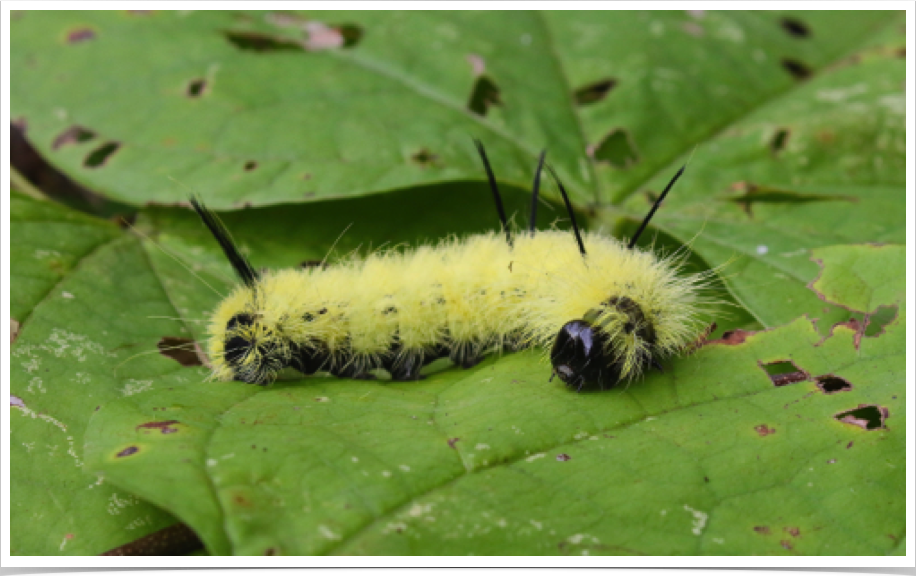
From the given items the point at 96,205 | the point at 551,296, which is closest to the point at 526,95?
the point at 551,296

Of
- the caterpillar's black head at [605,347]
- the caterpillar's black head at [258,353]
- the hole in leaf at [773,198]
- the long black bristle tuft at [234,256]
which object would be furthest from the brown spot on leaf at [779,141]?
the long black bristle tuft at [234,256]

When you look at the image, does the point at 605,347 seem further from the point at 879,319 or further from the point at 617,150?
the point at 617,150

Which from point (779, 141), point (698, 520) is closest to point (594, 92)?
point (779, 141)

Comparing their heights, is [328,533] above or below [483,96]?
below

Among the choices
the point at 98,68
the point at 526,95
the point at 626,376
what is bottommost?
the point at 626,376

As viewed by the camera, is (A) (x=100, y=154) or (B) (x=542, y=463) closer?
(B) (x=542, y=463)

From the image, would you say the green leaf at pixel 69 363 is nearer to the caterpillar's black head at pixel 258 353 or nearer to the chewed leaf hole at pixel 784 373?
the caterpillar's black head at pixel 258 353

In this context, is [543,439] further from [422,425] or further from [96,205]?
[96,205]

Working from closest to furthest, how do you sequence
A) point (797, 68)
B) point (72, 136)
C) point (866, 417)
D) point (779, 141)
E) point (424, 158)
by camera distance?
point (866, 417)
point (424, 158)
point (72, 136)
point (779, 141)
point (797, 68)
